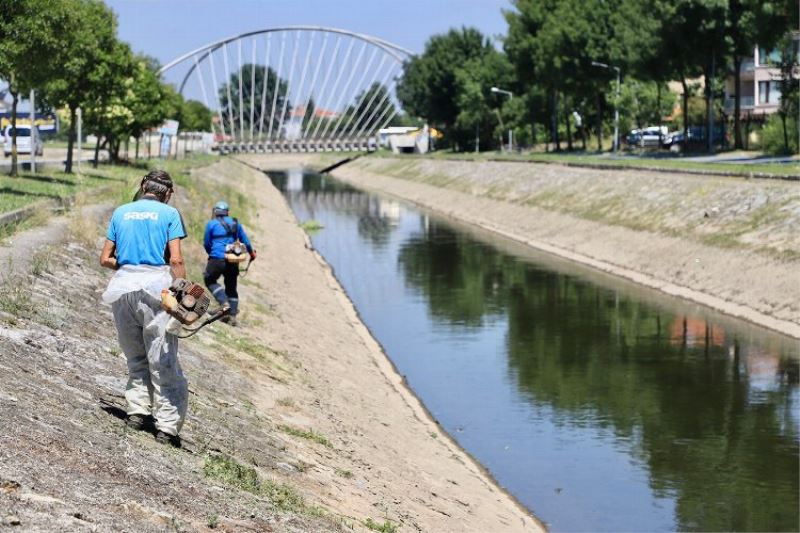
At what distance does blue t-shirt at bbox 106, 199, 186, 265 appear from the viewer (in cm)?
1226

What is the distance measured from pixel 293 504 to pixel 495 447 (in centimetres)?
979

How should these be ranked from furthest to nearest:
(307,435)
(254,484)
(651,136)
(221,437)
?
1. (651,136)
2. (307,435)
3. (221,437)
4. (254,484)

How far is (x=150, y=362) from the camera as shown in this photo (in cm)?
1225

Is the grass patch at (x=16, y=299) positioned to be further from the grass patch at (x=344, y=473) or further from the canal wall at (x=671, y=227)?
the canal wall at (x=671, y=227)

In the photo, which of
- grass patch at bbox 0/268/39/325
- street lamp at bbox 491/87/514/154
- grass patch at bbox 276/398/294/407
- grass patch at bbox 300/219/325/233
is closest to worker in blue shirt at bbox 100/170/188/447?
grass patch at bbox 0/268/39/325

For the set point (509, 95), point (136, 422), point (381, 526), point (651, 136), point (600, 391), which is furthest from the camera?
point (509, 95)

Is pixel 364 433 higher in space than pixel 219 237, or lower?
lower

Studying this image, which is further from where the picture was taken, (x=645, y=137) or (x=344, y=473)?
(x=645, y=137)

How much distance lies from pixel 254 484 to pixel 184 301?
6.18 feet

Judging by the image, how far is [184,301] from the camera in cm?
1184

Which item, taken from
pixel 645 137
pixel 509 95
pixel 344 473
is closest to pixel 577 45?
pixel 645 137

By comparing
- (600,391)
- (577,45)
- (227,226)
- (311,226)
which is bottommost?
(600,391)

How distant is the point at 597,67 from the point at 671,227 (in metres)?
56.6

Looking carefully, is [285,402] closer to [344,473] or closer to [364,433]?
[364,433]
